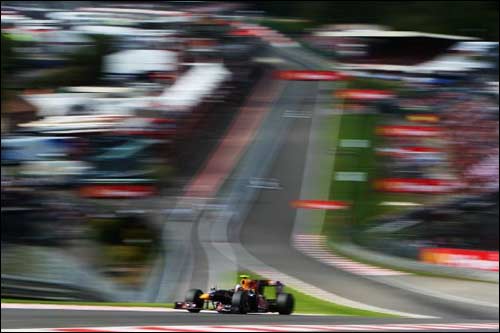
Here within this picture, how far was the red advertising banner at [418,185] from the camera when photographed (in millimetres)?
17656

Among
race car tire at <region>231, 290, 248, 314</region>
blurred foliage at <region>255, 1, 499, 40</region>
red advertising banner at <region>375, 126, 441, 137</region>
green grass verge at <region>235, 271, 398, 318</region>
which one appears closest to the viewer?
race car tire at <region>231, 290, 248, 314</region>

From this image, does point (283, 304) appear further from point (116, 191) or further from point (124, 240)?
point (116, 191)

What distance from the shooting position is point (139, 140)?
61.6 feet

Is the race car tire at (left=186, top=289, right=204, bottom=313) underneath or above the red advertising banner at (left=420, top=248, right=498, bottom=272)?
above

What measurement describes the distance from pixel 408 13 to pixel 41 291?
66.4 feet

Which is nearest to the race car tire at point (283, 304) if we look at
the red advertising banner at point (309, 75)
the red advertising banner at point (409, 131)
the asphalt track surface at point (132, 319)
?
the asphalt track surface at point (132, 319)

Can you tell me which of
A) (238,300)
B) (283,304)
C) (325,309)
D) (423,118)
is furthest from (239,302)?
(423,118)

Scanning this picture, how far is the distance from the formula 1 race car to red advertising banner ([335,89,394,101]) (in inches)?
634

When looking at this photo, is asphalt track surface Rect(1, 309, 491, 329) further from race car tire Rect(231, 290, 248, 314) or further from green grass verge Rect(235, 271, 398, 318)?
green grass verge Rect(235, 271, 398, 318)

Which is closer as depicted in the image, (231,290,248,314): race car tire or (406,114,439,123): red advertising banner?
(231,290,248,314): race car tire

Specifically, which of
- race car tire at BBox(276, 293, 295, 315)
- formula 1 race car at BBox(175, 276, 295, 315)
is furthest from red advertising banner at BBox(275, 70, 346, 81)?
formula 1 race car at BBox(175, 276, 295, 315)

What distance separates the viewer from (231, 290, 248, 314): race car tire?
23.4 feet

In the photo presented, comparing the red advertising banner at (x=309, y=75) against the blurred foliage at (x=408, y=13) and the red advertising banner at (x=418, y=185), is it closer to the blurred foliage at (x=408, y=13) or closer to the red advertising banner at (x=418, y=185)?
the blurred foliage at (x=408, y=13)

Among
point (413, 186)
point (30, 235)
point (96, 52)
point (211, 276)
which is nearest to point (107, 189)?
point (30, 235)
